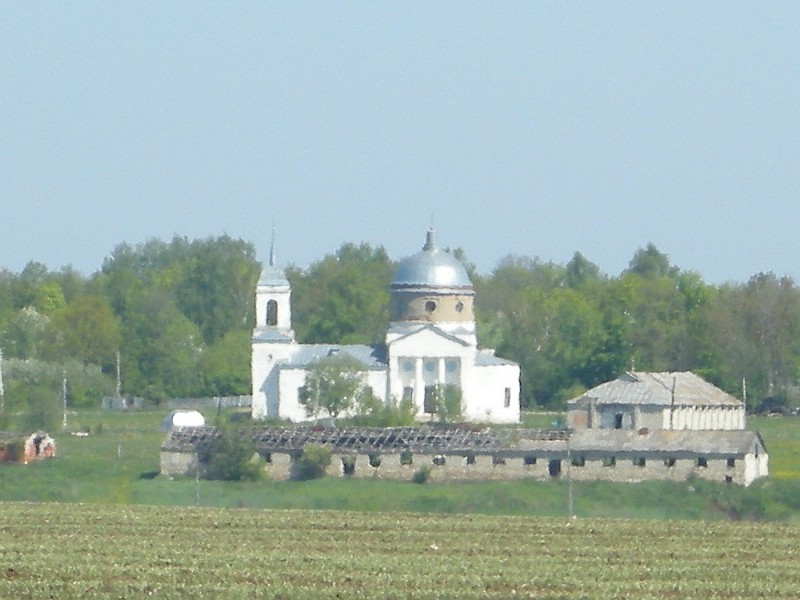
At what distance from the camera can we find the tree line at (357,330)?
8825cm

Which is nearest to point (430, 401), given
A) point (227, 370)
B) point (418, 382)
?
point (418, 382)

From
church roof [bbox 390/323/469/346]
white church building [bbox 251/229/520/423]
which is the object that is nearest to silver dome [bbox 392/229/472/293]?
white church building [bbox 251/229/520/423]

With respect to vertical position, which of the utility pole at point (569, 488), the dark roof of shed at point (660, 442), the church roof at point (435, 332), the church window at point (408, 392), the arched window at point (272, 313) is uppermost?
the arched window at point (272, 313)

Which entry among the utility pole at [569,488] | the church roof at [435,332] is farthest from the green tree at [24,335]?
the utility pole at [569,488]

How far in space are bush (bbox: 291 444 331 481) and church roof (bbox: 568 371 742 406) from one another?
1634 centimetres

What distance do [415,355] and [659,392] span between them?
12.7 meters

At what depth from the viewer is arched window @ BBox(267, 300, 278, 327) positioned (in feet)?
281

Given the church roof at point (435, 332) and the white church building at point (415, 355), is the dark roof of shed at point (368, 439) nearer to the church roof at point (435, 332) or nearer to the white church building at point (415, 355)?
the white church building at point (415, 355)

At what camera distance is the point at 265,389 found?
8306 centimetres

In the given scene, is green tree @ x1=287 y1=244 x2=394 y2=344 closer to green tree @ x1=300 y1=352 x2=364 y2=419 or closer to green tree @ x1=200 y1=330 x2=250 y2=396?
green tree @ x1=200 y1=330 x2=250 y2=396

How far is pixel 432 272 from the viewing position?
3356 inches

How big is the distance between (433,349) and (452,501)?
29127mm

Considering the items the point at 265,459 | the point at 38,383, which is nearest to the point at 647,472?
the point at 265,459

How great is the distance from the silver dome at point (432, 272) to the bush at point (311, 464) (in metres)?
27.5
